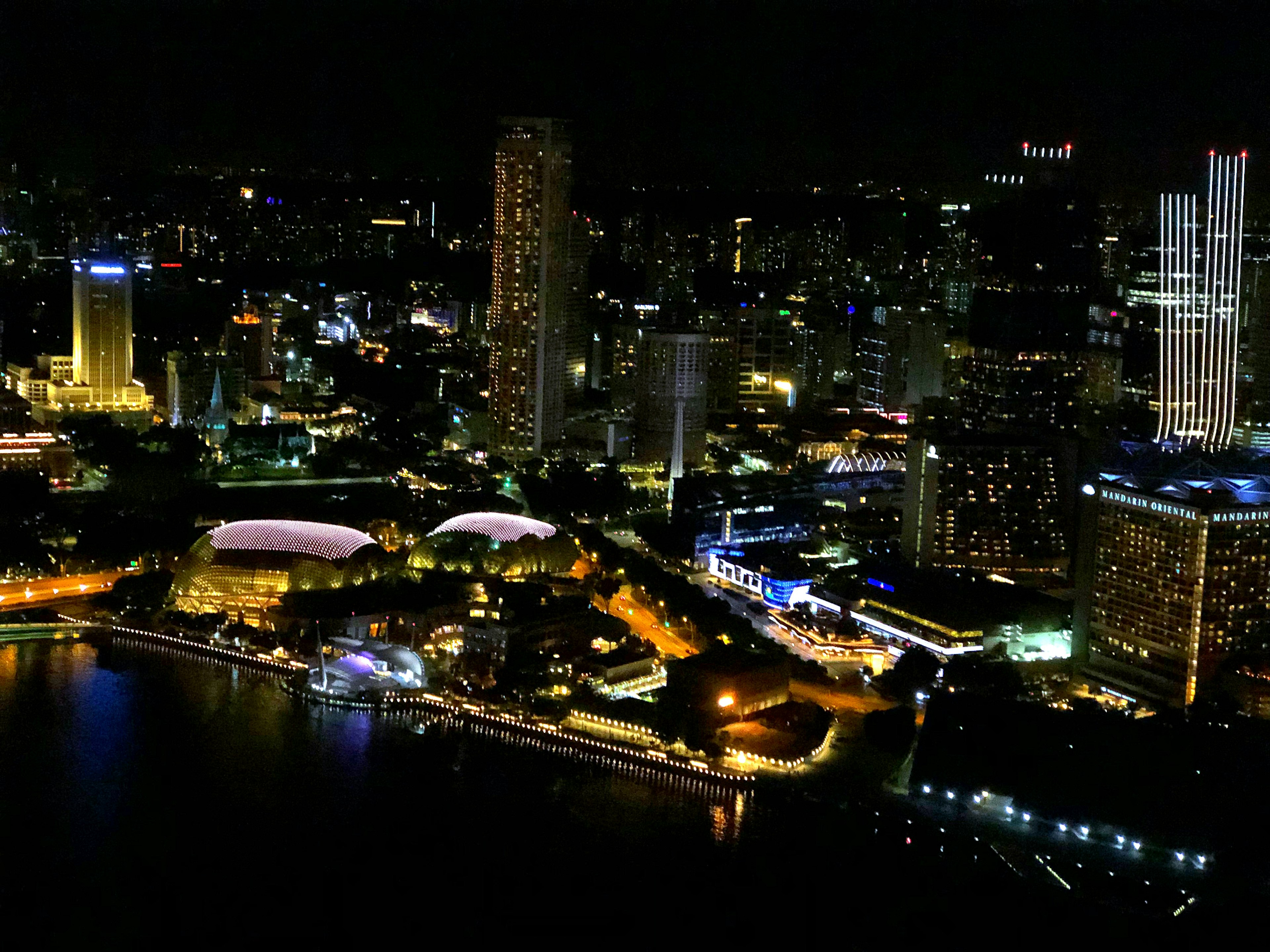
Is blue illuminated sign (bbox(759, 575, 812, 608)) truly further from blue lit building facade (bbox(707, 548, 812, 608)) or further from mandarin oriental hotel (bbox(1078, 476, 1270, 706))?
mandarin oriental hotel (bbox(1078, 476, 1270, 706))

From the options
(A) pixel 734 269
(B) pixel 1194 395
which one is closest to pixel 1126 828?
(B) pixel 1194 395

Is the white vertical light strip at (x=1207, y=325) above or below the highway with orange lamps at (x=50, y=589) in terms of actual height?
above

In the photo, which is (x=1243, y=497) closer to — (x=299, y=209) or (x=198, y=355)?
(x=198, y=355)

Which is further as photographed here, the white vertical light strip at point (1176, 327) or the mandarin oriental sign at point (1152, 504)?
the white vertical light strip at point (1176, 327)

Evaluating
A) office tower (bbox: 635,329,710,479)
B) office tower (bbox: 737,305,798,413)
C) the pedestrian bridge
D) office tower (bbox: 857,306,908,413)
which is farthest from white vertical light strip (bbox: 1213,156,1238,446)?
the pedestrian bridge

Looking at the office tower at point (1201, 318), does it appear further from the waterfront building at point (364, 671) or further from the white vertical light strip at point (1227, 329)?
the waterfront building at point (364, 671)

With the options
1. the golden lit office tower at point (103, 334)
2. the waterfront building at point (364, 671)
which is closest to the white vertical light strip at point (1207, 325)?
the waterfront building at point (364, 671)
